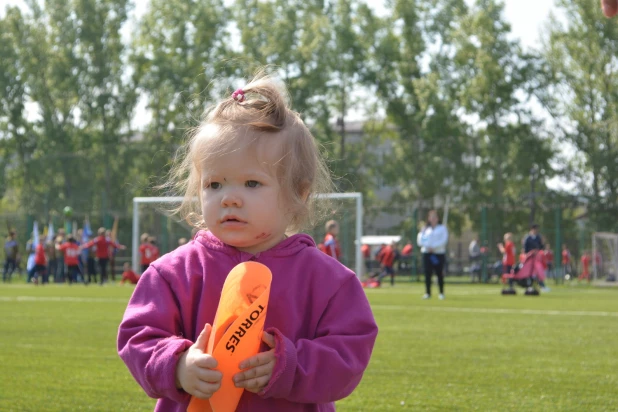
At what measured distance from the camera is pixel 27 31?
55.7 metres

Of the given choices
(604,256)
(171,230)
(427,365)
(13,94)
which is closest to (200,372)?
(427,365)

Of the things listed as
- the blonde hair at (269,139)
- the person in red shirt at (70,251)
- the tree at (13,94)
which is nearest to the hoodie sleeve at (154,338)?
the blonde hair at (269,139)

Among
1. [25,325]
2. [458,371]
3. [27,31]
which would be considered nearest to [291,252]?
[458,371]

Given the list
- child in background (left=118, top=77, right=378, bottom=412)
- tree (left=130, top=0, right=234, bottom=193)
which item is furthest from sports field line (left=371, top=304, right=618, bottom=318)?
tree (left=130, top=0, right=234, bottom=193)

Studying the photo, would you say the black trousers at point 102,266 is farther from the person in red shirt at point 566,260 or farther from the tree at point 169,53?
the tree at point 169,53

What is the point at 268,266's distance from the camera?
273 centimetres

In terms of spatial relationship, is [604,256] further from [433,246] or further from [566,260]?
[433,246]

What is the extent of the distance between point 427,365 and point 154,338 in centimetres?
574

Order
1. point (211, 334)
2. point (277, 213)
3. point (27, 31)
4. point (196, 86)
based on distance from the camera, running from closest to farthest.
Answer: point (211, 334)
point (277, 213)
point (196, 86)
point (27, 31)

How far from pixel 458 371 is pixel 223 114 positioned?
208 inches

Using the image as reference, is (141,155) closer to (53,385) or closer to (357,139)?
(357,139)

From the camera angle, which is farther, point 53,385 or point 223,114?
point 53,385

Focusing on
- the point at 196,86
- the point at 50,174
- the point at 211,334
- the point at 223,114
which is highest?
the point at 196,86

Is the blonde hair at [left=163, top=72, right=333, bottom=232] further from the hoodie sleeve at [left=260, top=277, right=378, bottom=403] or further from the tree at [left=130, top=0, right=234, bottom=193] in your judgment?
the tree at [left=130, top=0, right=234, bottom=193]
